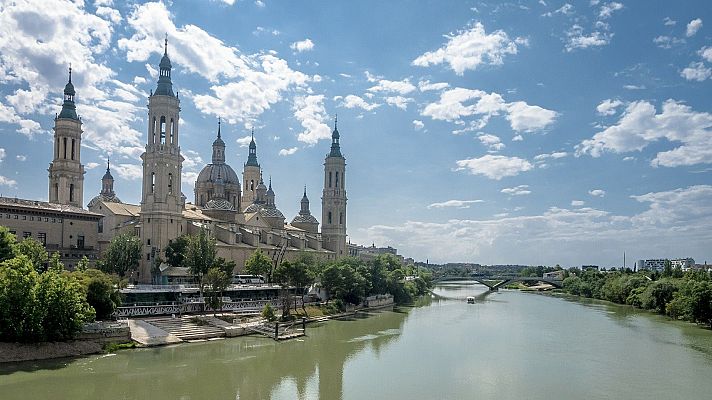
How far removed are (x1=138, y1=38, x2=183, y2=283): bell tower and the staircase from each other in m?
12.4

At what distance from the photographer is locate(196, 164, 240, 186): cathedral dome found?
200 feet

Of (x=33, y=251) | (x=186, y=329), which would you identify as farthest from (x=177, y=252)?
(x=186, y=329)

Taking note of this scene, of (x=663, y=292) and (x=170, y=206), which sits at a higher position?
(x=170, y=206)

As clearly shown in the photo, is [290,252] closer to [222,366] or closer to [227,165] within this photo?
[227,165]

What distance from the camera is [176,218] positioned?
4291cm

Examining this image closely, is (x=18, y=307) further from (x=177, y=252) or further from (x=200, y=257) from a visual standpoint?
(x=177, y=252)

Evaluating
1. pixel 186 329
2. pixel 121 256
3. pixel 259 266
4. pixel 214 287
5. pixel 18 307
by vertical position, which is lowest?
pixel 186 329

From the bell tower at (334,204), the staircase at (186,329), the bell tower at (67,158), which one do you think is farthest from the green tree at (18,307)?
the bell tower at (334,204)

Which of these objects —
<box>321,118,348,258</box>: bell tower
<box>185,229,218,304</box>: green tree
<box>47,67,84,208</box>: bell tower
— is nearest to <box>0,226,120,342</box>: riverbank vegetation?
<box>185,229,218,304</box>: green tree

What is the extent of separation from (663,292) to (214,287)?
37.4 meters

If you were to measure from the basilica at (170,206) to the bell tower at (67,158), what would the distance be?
0.08m

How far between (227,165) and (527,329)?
37.9 meters

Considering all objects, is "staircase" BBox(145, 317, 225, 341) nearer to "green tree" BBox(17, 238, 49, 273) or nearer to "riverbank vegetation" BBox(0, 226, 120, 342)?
"riverbank vegetation" BBox(0, 226, 120, 342)

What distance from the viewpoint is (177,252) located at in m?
39.9
